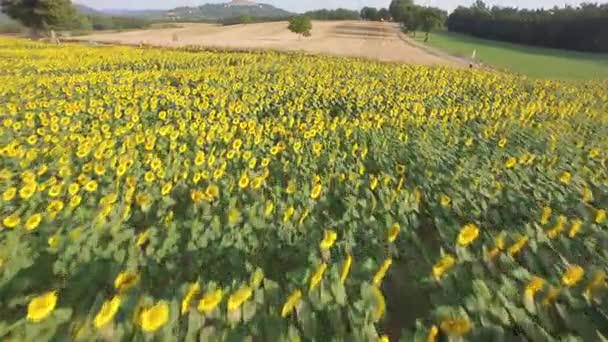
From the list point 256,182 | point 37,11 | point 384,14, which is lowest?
point 256,182

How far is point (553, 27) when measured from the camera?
55.7 m

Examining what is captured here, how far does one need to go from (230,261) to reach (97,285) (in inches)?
35.2

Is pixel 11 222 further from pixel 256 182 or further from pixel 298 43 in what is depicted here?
pixel 298 43

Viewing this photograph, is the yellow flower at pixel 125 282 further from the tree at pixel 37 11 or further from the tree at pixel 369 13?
the tree at pixel 369 13

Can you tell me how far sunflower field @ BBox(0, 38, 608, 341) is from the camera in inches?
69.4

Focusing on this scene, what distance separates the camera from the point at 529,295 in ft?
5.71

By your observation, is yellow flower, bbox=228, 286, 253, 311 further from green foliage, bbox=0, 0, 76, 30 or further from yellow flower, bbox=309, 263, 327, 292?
green foliage, bbox=0, 0, 76, 30

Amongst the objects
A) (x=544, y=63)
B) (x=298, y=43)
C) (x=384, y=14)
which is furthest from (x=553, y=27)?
(x=384, y=14)

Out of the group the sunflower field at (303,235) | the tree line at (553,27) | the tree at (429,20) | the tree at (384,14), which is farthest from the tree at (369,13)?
the sunflower field at (303,235)

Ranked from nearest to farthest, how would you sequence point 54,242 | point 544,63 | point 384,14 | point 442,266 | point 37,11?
point 442,266
point 54,242
point 544,63
point 37,11
point 384,14

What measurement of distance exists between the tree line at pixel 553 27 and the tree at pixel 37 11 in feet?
224

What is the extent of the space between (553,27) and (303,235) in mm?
69573

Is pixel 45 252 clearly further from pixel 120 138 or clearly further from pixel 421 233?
pixel 421 233

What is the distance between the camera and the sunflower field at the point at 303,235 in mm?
1764
